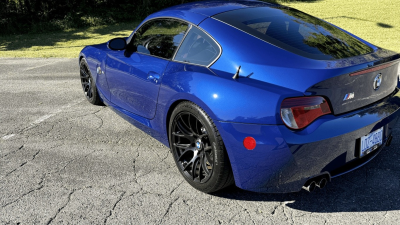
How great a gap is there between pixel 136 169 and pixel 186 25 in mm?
1451

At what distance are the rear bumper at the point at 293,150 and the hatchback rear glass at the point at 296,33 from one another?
0.58 m

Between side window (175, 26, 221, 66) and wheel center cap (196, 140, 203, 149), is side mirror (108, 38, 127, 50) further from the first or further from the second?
wheel center cap (196, 140, 203, 149)

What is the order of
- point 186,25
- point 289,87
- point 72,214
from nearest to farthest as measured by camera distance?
1. point 289,87
2. point 72,214
3. point 186,25

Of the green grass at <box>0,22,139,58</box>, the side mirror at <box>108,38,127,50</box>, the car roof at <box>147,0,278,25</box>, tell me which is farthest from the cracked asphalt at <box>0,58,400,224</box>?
the green grass at <box>0,22,139,58</box>

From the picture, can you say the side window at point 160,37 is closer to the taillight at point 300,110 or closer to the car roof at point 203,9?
the car roof at point 203,9

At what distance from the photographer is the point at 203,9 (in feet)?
12.3

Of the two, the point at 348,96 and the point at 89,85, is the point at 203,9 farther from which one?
the point at 89,85

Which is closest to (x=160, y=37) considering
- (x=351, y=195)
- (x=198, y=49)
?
(x=198, y=49)

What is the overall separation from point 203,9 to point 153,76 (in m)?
0.82

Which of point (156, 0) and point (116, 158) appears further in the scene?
point (156, 0)

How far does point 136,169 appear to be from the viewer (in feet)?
12.3

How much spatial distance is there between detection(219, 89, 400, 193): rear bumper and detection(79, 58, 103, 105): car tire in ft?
9.90

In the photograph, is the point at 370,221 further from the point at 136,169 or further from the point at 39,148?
the point at 39,148

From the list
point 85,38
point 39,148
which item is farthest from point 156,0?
point 39,148
